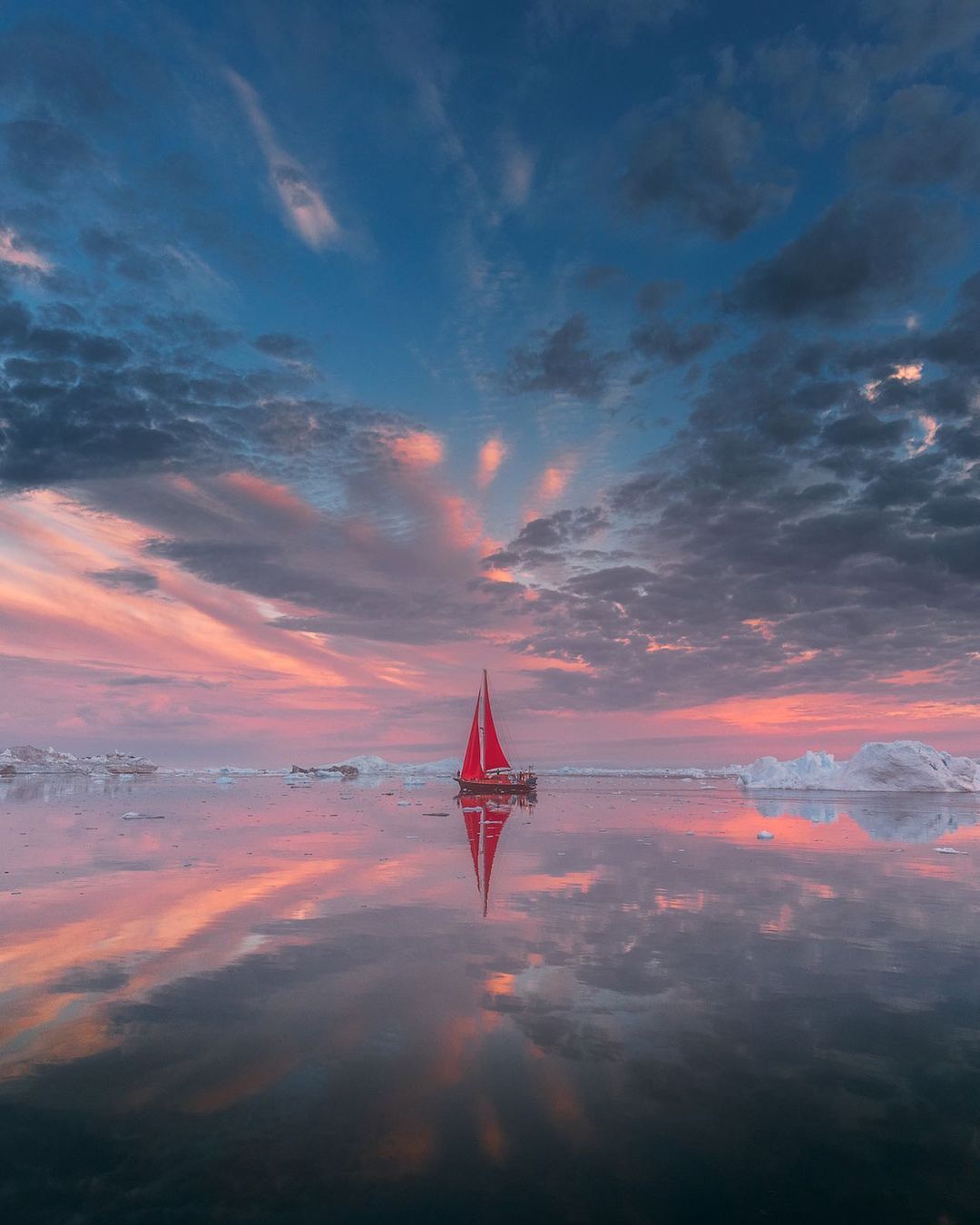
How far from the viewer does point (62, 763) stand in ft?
521

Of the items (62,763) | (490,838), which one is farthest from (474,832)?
(62,763)

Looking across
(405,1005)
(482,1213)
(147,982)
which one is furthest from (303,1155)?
(147,982)

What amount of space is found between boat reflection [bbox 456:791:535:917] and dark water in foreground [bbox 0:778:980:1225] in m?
2.22

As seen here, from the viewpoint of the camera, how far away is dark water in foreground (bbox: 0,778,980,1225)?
4.89 metres

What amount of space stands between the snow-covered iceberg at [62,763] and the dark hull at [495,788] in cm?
9167

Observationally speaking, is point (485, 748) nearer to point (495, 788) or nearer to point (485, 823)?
point (495, 788)

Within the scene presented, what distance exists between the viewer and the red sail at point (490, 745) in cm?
7144

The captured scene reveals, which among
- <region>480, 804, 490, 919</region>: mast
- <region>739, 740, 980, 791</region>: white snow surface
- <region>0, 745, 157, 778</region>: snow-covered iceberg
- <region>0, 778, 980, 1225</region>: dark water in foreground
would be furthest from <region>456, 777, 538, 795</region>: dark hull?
<region>0, 745, 157, 778</region>: snow-covered iceberg

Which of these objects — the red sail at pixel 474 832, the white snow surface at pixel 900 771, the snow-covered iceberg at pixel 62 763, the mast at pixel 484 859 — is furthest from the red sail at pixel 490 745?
the snow-covered iceberg at pixel 62 763

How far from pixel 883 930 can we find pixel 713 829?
21.8 meters

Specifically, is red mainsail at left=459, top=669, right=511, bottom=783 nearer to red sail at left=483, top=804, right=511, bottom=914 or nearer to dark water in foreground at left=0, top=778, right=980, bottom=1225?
red sail at left=483, top=804, right=511, bottom=914

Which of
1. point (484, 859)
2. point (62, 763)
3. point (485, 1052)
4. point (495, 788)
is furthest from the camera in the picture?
point (62, 763)

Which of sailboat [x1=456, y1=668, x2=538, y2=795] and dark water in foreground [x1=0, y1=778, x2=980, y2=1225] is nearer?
dark water in foreground [x1=0, y1=778, x2=980, y2=1225]

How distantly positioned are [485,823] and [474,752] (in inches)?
1416
